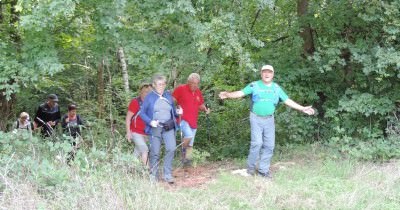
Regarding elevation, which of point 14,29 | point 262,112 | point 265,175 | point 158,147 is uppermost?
point 14,29

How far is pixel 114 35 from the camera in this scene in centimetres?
721

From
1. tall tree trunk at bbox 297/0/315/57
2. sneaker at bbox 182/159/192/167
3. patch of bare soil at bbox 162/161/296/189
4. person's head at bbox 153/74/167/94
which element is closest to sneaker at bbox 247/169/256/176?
patch of bare soil at bbox 162/161/296/189

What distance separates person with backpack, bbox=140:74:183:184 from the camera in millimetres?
7008

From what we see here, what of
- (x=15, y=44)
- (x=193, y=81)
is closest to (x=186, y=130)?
(x=193, y=81)

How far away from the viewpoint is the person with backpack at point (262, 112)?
7234mm

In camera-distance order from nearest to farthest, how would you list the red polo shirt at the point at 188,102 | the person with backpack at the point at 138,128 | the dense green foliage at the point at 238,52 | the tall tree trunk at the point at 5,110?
the dense green foliage at the point at 238,52 → the person with backpack at the point at 138,128 → the red polo shirt at the point at 188,102 → the tall tree trunk at the point at 5,110

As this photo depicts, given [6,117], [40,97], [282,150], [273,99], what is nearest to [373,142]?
[282,150]

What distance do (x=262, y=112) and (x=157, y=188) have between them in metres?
2.20

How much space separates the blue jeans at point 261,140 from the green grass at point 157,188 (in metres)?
0.27

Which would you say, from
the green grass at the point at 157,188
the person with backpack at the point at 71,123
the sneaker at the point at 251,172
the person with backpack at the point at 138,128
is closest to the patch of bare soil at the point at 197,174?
the green grass at the point at 157,188

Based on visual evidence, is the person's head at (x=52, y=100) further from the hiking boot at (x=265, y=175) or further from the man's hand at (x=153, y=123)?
the hiking boot at (x=265, y=175)

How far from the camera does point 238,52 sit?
7531 mm

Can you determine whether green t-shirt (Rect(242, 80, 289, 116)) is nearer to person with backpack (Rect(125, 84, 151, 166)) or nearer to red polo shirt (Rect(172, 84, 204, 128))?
red polo shirt (Rect(172, 84, 204, 128))

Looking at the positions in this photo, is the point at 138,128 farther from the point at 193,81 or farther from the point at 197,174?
the point at 193,81
